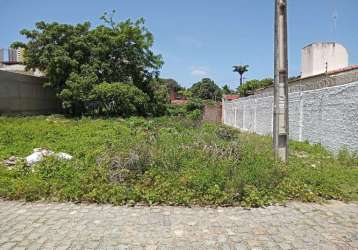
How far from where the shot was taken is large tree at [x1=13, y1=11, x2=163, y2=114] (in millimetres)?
20844

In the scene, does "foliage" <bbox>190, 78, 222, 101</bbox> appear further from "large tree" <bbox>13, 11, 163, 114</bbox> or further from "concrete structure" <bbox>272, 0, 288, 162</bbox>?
"concrete structure" <bbox>272, 0, 288, 162</bbox>

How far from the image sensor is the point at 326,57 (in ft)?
66.2

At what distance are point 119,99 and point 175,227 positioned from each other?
62.3 ft

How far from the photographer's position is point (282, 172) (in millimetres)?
5586

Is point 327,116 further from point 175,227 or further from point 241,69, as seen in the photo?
point 241,69

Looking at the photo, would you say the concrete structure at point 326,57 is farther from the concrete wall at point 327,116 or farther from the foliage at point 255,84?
the foliage at point 255,84

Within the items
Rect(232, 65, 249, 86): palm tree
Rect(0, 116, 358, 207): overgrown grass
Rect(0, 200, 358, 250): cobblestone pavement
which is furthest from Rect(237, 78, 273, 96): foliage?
Rect(0, 200, 358, 250): cobblestone pavement

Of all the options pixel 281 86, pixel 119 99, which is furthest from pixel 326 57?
pixel 281 86

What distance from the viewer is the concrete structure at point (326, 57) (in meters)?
20.1

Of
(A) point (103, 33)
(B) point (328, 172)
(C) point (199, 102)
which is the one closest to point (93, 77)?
(A) point (103, 33)

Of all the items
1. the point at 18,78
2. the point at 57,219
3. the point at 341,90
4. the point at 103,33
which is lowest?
the point at 57,219

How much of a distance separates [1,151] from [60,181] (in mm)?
4190

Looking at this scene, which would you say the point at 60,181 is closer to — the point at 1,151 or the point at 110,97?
the point at 1,151

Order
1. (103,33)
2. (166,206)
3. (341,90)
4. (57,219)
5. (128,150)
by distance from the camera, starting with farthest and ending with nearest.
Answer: (103,33) < (341,90) < (128,150) < (166,206) < (57,219)
